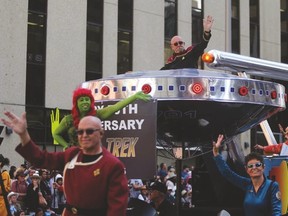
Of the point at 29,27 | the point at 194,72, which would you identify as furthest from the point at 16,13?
the point at 194,72

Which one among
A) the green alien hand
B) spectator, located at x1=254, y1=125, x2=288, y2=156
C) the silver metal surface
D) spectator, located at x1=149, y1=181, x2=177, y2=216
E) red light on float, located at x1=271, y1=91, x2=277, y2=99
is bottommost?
spectator, located at x1=149, y1=181, x2=177, y2=216

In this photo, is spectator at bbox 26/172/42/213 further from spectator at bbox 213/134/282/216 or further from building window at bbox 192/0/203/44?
building window at bbox 192/0/203/44

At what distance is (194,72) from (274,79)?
2.65m

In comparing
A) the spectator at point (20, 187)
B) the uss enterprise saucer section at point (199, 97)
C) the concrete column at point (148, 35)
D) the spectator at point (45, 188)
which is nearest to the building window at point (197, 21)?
the concrete column at point (148, 35)

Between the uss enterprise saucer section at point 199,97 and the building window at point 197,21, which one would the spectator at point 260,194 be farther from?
the building window at point 197,21

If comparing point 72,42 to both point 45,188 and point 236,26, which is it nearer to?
point 45,188

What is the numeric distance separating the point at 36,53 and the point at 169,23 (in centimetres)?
713

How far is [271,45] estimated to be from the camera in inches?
1318

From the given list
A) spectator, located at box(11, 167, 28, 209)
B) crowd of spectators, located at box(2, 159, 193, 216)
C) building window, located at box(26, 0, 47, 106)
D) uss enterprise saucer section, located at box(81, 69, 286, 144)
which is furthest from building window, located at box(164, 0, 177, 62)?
uss enterprise saucer section, located at box(81, 69, 286, 144)

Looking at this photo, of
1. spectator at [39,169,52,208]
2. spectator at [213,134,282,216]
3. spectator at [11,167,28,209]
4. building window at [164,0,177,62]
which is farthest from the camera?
building window at [164,0,177,62]

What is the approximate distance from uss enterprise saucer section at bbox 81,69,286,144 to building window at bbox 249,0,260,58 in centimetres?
2528

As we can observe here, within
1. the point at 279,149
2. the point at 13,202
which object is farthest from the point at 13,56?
the point at 279,149

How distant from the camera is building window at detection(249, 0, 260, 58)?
107ft

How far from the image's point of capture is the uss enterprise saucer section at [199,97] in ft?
22.5
